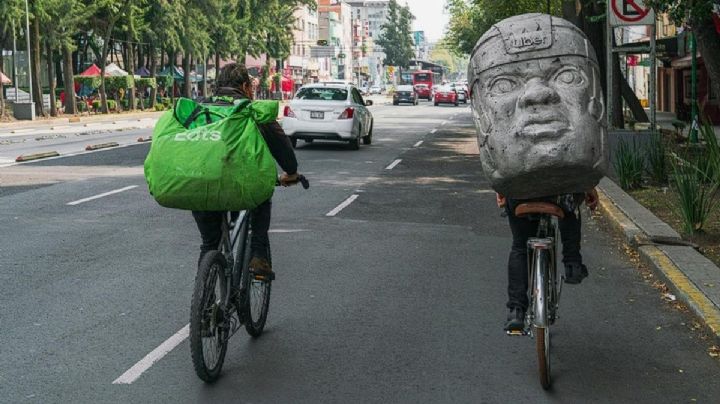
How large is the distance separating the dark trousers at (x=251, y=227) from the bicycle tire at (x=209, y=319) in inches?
12.3

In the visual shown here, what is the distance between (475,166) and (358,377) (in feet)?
52.4

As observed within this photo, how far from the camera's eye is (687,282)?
27.5 ft

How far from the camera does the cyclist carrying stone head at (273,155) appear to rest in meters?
6.22

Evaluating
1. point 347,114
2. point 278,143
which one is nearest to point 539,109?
point 278,143

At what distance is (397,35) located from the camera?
19288cm

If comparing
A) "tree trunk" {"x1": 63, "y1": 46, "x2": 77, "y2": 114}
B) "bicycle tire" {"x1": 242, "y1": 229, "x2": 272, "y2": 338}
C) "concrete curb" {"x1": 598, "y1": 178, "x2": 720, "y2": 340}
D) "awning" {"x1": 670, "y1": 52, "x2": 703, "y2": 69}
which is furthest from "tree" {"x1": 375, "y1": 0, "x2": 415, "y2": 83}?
"bicycle tire" {"x1": 242, "y1": 229, "x2": 272, "y2": 338}

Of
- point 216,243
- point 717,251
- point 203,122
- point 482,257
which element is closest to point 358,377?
point 216,243

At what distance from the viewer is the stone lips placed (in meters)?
5.86

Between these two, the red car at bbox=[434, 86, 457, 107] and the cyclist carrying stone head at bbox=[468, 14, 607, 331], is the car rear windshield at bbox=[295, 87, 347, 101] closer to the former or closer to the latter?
the cyclist carrying stone head at bbox=[468, 14, 607, 331]

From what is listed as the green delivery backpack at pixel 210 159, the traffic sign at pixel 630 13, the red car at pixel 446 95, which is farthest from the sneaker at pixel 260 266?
the red car at pixel 446 95

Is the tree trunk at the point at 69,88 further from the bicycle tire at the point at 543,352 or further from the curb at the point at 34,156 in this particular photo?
the bicycle tire at the point at 543,352

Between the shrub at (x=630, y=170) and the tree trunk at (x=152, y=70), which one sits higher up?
the tree trunk at (x=152, y=70)

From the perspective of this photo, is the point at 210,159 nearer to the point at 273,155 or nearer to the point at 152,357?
the point at 273,155

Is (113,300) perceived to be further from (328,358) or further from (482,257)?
(482,257)
